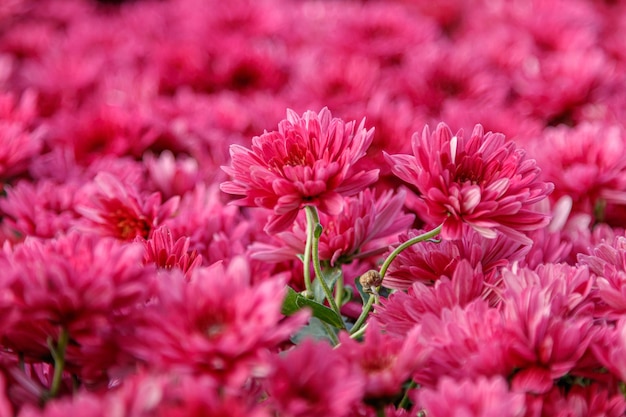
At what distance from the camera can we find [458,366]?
634mm

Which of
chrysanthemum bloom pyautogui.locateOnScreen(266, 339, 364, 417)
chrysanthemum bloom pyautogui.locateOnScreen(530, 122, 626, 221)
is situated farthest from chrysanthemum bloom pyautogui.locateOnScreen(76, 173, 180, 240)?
chrysanthemum bloom pyautogui.locateOnScreen(530, 122, 626, 221)

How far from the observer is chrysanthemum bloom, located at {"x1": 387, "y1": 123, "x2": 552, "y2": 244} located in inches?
27.4

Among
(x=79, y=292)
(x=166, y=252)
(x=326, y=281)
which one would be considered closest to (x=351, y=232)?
(x=326, y=281)

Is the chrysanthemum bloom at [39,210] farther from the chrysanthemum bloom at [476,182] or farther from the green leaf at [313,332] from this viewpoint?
the chrysanthemum bloom at [476,182]

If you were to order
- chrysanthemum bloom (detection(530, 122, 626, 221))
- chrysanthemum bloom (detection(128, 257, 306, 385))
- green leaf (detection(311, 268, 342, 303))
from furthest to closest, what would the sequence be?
chrysanthemum bloom (detection(530, 122, 626, 221)) < green leaf (detection(311, 268, 342, 303)) < chrysanthemum bloom (detection(128, 257, 306, 385))

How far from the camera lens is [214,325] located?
577mm

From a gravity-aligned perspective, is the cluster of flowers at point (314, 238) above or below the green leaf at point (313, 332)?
above

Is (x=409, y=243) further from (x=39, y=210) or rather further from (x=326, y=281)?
(x=39, y=210)

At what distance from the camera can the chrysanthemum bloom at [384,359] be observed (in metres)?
0.58

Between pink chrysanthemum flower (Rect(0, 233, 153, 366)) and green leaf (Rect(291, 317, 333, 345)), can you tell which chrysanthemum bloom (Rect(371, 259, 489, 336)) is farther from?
pink chrysanthemum flower (Rect(0, 233, 153, 366))

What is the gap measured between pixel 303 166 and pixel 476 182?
16 centimetres

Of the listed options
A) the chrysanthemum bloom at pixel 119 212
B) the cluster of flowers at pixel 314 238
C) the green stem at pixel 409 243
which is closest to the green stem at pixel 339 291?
the cluster of flowers at pixel 314 238

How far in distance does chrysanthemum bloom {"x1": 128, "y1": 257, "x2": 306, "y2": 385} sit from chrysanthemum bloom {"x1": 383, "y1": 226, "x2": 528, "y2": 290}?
212mm

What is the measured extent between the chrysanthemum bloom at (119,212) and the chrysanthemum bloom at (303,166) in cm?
21
